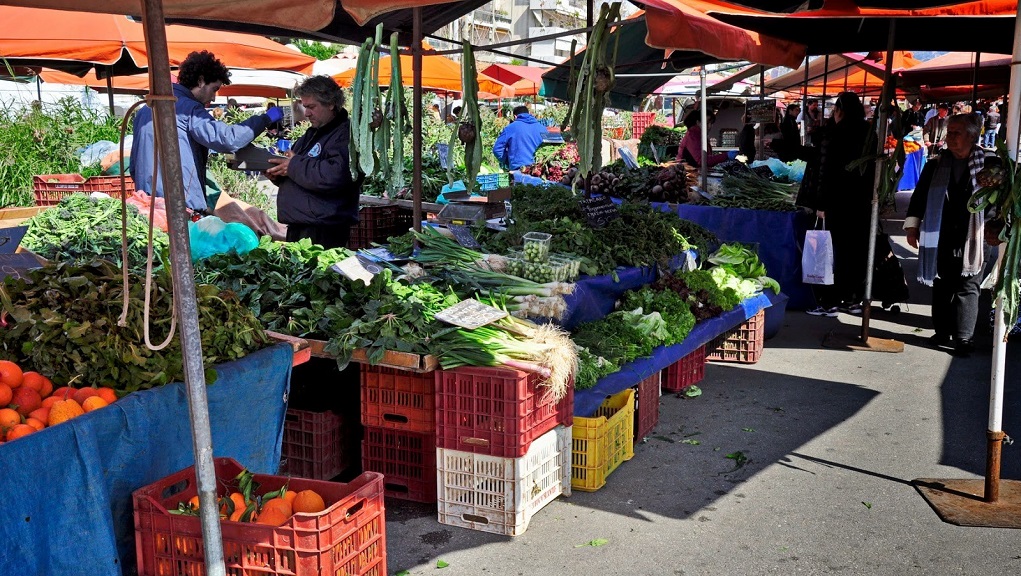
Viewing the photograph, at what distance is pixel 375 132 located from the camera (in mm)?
5395

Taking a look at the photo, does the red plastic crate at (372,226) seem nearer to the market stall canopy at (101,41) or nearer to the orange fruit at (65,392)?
the market stall canopy at (101,41)

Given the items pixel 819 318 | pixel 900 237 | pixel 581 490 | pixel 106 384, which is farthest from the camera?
pixel 900 237

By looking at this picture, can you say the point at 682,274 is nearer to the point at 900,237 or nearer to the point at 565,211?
the point at 565,211

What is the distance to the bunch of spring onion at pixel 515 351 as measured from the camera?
3979mm

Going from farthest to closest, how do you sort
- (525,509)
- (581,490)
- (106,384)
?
(581,490)
(525,509)
(106,384)

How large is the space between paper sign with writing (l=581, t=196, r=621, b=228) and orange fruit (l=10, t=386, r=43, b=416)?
13.4 ft

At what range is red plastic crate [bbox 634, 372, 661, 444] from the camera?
5.29 m

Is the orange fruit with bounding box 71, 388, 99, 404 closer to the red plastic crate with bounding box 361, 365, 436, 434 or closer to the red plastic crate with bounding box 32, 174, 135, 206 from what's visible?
the red plastic crate with bounding box 361, 365, 436, 434

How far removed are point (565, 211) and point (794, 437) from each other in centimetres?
233

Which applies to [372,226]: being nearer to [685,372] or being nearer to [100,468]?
[685,372]

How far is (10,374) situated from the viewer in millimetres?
2959

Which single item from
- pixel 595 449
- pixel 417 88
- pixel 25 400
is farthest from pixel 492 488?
pixel 417 88

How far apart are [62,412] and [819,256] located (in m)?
6.78

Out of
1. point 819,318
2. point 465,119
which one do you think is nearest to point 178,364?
point 465,119
